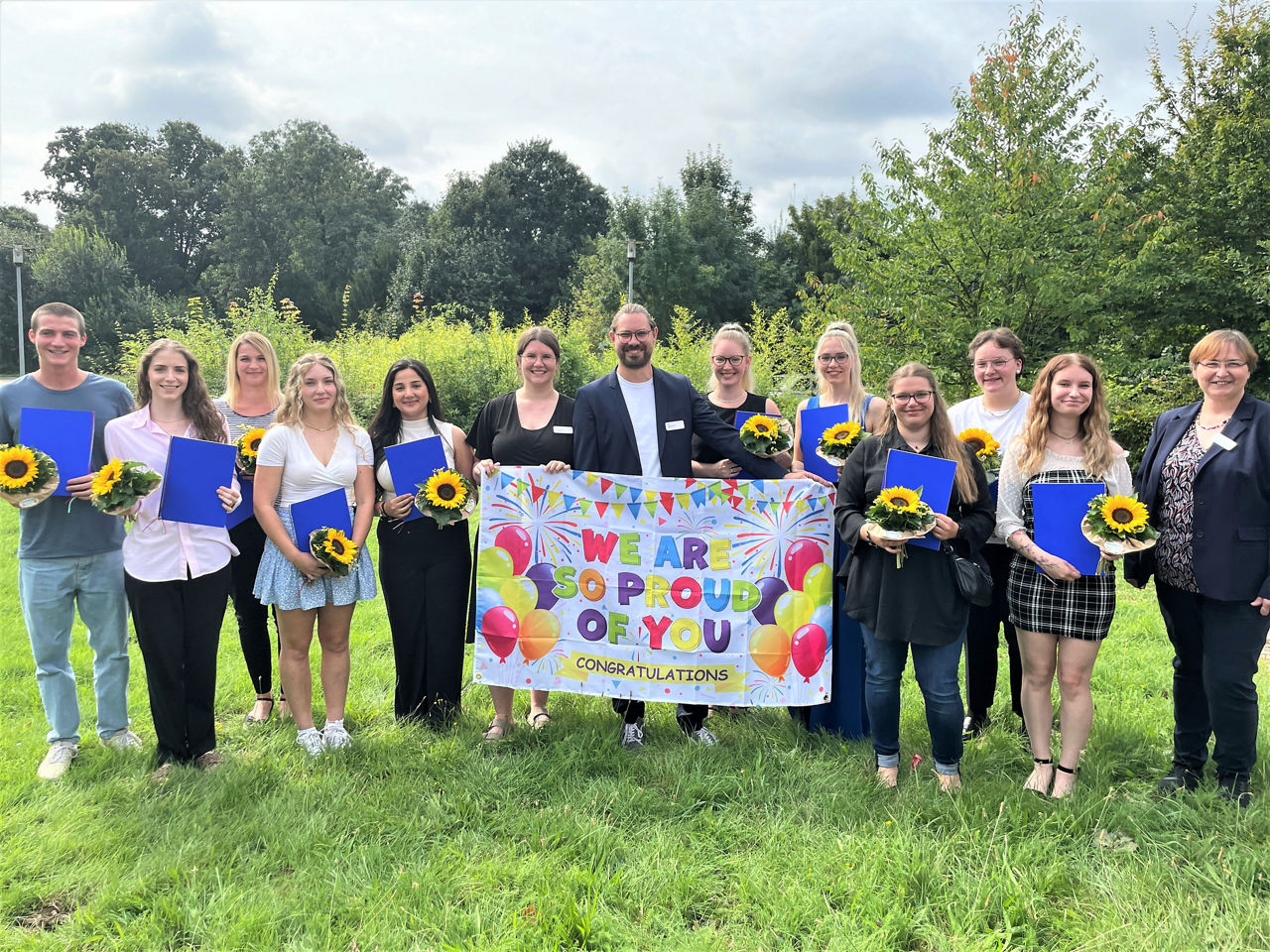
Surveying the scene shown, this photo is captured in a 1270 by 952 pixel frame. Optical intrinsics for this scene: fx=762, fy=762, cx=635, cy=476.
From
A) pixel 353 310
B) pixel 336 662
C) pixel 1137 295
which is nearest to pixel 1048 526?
pixel 336 662

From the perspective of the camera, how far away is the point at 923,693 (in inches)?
155

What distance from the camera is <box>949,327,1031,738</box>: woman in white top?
446 cm

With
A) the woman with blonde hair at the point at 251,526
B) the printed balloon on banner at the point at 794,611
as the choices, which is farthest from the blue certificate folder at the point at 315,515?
the printed balloon on banner at the point at 794,611

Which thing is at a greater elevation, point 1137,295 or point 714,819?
point 1137,295

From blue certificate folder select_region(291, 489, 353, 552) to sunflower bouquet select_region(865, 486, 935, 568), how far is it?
9.63 ft

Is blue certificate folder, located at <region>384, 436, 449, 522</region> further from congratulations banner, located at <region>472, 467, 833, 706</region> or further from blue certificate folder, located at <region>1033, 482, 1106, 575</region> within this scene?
blue certificate folder, located at <region>1033, 482, 1106, 575</region>

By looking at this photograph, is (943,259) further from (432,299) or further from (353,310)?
(353,310)

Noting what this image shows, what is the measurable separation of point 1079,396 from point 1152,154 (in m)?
12.1

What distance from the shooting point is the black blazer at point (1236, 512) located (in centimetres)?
361

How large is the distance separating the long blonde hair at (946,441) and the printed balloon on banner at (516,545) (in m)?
2.29

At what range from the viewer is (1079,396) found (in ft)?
12.4

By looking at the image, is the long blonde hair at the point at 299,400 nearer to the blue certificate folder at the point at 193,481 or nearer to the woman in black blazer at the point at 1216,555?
the blue certificate folder at the point at 193,481

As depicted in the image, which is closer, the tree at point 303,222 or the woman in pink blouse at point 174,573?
the woman in pink blouse at point 174,573

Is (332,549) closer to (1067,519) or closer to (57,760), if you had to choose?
(57,760)
